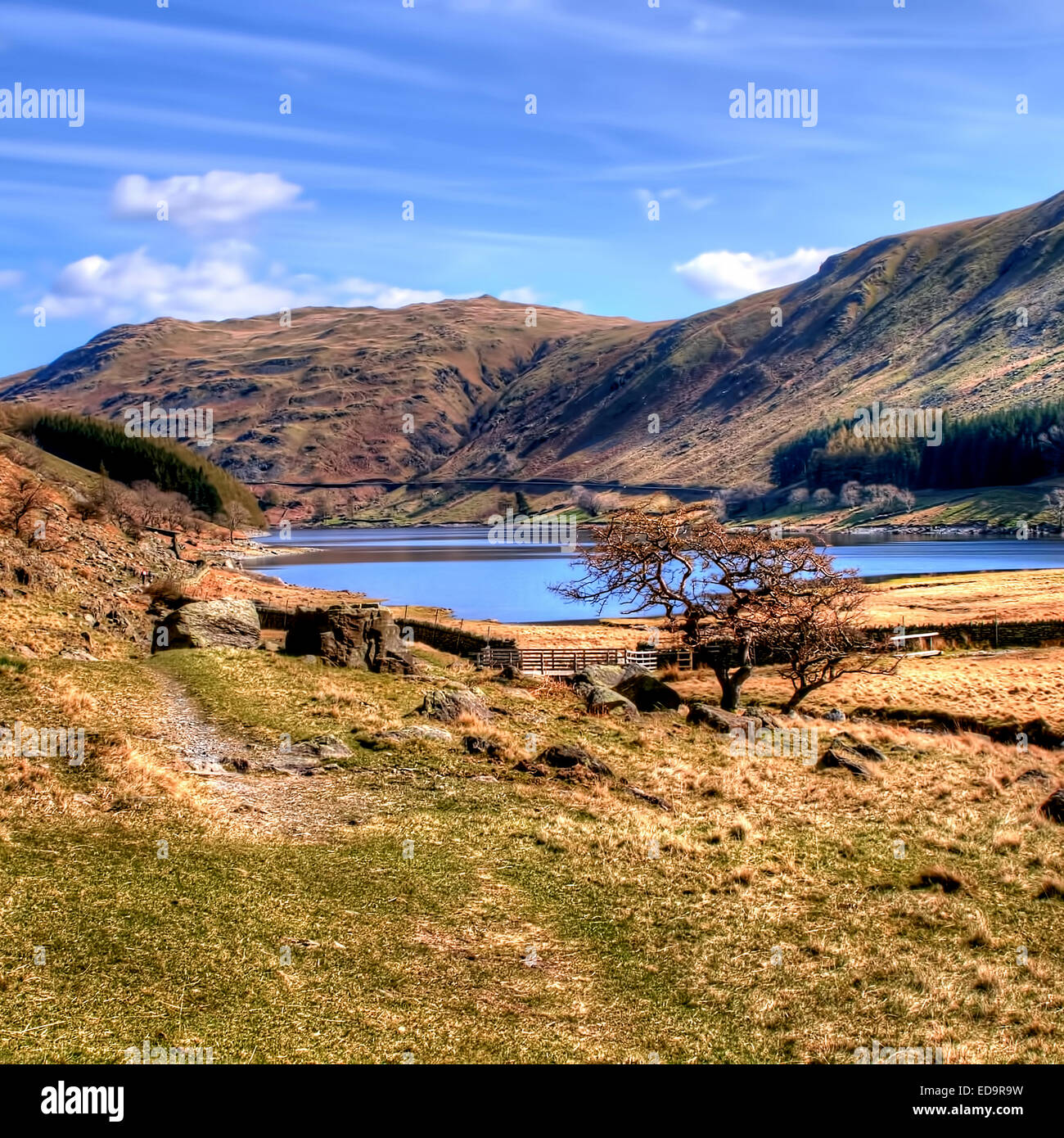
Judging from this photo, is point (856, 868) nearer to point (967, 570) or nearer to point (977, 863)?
point (977, 863)

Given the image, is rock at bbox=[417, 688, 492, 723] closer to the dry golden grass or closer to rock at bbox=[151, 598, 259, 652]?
rock at bbox=[151, 598, 259, 652]

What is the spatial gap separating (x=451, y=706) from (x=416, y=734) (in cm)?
285

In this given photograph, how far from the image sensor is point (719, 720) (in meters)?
30.3

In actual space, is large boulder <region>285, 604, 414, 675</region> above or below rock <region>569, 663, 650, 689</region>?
above

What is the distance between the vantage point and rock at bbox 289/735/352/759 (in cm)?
2073

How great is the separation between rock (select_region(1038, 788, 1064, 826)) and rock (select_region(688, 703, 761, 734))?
33.5 feet

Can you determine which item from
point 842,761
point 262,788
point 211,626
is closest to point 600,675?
point 842,761

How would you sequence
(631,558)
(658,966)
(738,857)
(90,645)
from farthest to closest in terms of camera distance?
(631,558), (90,645), (738,857), (658,966)

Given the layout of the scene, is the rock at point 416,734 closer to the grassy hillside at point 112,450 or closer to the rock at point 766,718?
the rock at point 766,718

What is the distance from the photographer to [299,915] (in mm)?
12312

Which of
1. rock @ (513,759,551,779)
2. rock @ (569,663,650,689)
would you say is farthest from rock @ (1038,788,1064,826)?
rock @ (569,663,650,689)

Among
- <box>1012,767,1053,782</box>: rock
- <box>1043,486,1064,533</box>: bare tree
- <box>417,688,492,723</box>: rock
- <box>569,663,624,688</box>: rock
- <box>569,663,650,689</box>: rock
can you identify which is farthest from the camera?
<box>1043,486,1064,533</box>: bare tree
